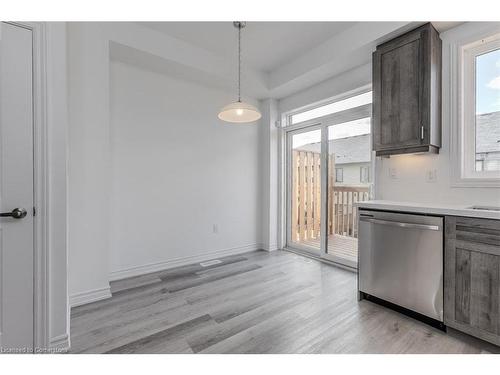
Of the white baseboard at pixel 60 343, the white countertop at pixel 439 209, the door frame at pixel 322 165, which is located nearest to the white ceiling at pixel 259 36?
the door frame at pixel 322 165

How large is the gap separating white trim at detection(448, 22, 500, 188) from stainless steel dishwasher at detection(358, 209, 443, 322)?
723mm

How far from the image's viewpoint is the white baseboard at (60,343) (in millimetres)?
1594

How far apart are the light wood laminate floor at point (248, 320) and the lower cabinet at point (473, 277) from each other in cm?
17

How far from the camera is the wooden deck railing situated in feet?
10.9

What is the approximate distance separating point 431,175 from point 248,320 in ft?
7.38

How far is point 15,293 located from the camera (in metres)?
1.50

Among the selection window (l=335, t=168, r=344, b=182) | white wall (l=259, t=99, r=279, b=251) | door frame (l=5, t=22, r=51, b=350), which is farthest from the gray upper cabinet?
door frame (l=5, t=22, r=51, b=350)

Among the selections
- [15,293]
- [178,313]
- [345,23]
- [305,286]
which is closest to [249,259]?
[305,286]

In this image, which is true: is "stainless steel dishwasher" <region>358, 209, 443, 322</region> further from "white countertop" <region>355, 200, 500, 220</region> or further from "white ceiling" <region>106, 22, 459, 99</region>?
"white ceiling" <region>106, 22, 459, 99</region>

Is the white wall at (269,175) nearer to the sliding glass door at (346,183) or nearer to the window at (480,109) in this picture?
the sliding glass door at (346,183)

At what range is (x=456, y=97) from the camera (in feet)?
7.25

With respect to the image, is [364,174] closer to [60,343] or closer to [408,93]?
[408,93]
